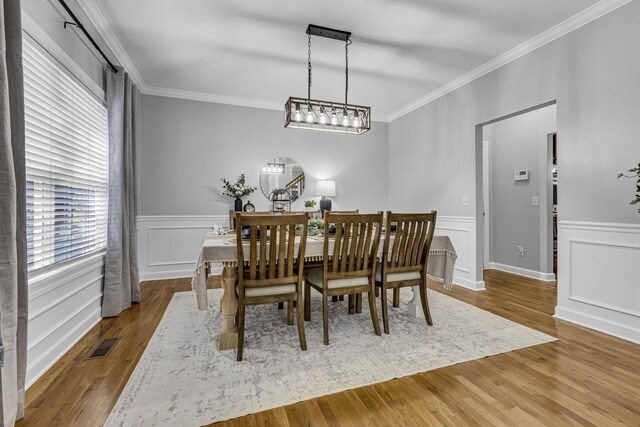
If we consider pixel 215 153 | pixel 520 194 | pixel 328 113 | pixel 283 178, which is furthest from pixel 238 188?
pixel 520 194

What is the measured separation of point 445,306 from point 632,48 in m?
2.60

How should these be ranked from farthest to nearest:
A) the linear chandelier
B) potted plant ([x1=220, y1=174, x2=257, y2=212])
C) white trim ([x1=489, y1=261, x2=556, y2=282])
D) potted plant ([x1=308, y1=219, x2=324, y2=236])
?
1. potted plant ([x1=220, y1=174, x2=257, y2=212])
2. white trim ([x1=489, y1=261, x2=556, y2=282])
3. the linear chandelier
4. potted plant ([x1=308, y1=219, x2=324, y2=236])

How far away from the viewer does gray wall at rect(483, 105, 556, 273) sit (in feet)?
13.9

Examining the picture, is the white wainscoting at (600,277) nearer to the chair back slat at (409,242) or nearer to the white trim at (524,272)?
the chair back slat at (409,242)

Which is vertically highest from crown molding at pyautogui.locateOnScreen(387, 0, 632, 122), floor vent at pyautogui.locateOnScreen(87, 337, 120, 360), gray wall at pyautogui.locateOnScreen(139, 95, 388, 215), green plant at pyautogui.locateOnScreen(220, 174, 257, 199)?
crown molding at pyautogui.locateOnScreen(387, 0, 632, 122)

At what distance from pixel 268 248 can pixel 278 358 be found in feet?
2.43

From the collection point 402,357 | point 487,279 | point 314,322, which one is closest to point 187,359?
point 314,322

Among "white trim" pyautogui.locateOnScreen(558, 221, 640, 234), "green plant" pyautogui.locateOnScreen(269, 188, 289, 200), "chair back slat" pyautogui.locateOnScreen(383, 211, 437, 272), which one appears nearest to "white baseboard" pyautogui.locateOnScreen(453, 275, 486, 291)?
"white trim" pyautogui.locateOnScreen(558, 221, 640, 234)

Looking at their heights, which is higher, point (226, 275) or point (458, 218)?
point (458, 218)

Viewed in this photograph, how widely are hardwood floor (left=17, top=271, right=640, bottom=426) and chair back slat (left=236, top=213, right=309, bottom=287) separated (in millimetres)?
789

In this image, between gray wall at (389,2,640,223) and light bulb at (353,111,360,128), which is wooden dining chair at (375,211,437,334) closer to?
light bulb at (353,111,360,128)

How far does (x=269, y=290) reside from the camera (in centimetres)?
213

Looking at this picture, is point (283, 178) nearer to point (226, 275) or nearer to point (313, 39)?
point (313, 39)

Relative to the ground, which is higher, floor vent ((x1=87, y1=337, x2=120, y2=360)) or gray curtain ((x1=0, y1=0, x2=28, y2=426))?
gray curtain ((x1=0, y1=0, x2=28, y2=426))
